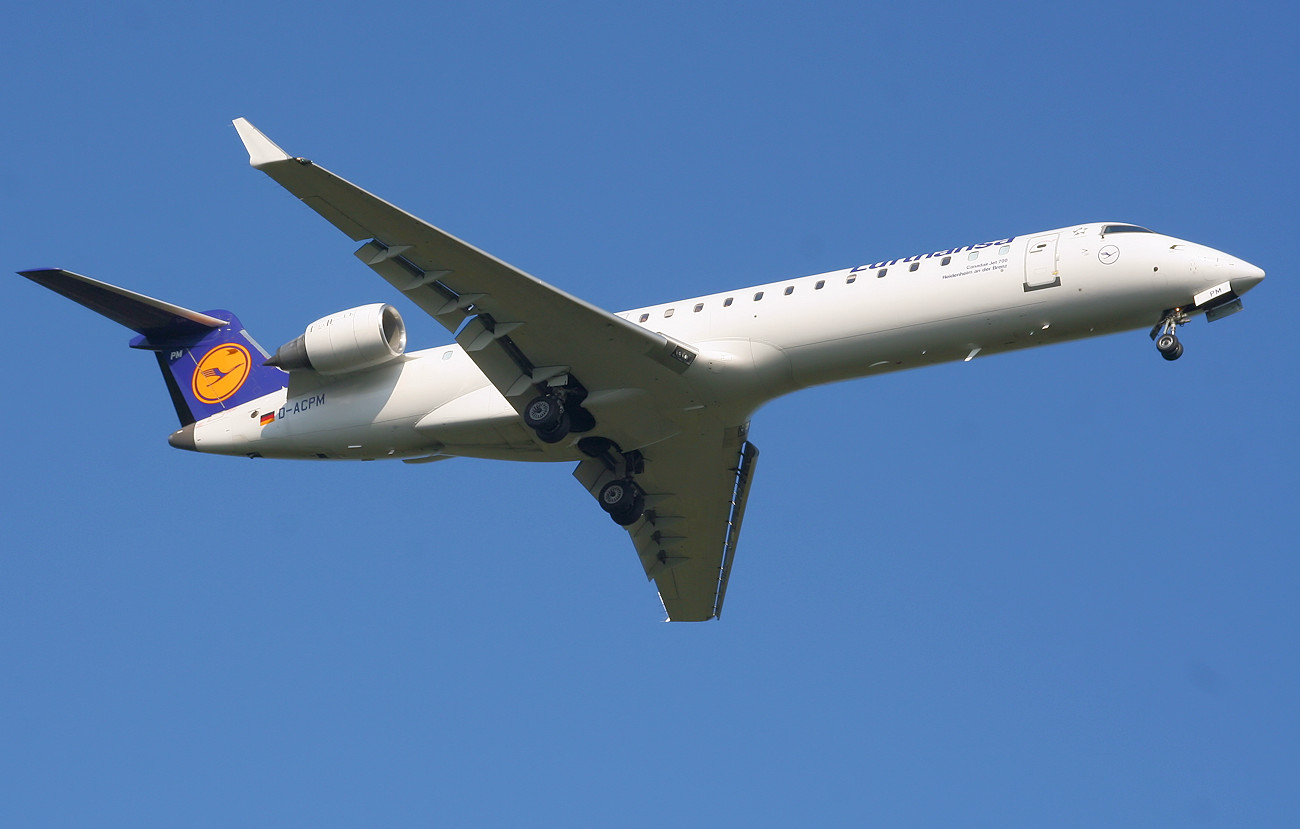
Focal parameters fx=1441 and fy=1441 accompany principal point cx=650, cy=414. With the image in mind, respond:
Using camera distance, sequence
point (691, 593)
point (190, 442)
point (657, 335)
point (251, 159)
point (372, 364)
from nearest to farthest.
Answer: point (251, 159)
point (657, 335)
point (372, 364)
point (190, 442)
point (691, 593)

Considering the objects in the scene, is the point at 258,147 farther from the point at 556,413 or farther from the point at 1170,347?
the point at 1170,347

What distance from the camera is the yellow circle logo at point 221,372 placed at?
2550 centimetres

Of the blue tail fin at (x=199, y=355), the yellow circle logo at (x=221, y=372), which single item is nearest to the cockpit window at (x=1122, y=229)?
the blue tail fin at (x=199, y=355)

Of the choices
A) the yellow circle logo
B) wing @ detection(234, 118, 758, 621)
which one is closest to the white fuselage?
wing @ detection(234, 118, 758, 621)

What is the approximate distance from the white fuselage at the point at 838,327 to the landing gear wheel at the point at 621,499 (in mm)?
1054

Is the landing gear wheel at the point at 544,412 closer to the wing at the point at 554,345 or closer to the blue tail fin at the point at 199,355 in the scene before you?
the wing at the point at 554,345

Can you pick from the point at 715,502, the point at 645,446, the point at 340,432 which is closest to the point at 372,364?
the point at 340,432

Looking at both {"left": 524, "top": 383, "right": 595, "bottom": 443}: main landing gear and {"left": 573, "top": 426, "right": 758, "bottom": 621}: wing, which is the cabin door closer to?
{"left": 573, "top": 426, "right": 758, "bottom": 621}: wing

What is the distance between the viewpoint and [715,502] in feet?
82.9

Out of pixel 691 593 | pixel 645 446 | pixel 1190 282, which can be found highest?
pixel 1190 282

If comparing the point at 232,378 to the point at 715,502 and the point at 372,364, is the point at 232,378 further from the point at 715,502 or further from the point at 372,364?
the point at 715,502

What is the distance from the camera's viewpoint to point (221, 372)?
84.3 ft

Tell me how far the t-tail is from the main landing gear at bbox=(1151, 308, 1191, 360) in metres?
14.1

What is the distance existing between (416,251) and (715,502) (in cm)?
757
